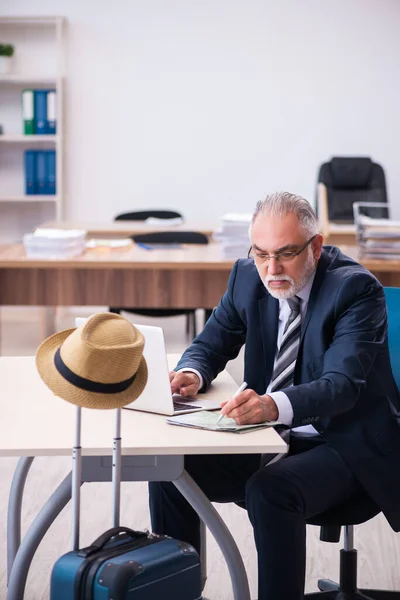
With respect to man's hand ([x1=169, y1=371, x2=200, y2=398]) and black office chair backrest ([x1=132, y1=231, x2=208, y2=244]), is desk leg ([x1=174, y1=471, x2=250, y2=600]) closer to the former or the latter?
man's hand ([x1=169, y1=371, x2=200, y2=398])

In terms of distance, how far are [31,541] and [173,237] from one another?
10.7ft

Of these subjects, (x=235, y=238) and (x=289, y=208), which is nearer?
(x=289, y=208)

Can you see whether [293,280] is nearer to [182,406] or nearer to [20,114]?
[182,406]

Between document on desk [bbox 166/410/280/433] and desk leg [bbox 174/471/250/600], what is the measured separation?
0.44 ft

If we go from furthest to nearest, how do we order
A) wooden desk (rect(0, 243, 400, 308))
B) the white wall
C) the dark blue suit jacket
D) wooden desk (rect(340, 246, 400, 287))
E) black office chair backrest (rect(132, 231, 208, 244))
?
the white wall → black office chair backrest (rect(132, 231, 208, 244)) → wooden desk (rect(0, 243, 400, 308)) → wooden desk (rect(340, 246, 400, 287)) → the dark blue suit jacket

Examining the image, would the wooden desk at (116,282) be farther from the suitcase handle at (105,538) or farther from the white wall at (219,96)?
the white wall at (219,96)

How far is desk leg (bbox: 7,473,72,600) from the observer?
74.3 inches

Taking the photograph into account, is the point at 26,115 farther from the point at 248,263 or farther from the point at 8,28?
the point at 248,263

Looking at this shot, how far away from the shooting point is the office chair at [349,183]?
22.8ft

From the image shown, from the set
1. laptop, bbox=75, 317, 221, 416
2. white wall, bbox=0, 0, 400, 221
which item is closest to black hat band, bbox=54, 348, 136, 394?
laptop, bbox=75, 317, 221, 416

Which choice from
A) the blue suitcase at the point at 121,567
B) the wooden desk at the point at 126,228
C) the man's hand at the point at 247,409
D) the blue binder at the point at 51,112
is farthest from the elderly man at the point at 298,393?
the blue binder at the point at 51,112

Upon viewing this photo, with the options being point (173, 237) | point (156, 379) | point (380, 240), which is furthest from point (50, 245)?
point (156, 379)

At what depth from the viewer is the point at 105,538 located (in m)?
1.65

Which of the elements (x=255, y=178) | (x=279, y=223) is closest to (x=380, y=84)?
(x=255, y=178)
